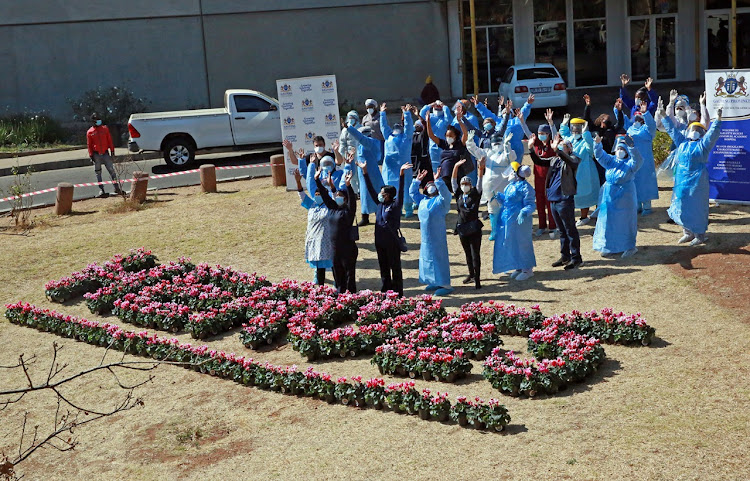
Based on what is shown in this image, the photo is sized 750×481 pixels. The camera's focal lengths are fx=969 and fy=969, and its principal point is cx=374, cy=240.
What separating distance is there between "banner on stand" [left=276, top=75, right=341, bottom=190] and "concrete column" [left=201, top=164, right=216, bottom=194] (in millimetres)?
2329

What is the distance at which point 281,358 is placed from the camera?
34.8 feet

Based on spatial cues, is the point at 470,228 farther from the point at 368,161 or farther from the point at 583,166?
the point at 368,161

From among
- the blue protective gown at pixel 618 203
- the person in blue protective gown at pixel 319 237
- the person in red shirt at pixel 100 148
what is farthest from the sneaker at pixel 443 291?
the person in red shirt at pixel 100 148

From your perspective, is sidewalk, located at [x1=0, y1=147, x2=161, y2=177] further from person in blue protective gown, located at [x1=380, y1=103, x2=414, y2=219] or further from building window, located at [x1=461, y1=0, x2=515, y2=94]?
building window, located at [x1=461, y1=0, x2=515, y2=94]

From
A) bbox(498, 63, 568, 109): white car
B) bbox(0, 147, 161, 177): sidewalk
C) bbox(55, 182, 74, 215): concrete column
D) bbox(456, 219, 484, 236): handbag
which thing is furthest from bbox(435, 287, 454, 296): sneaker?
bbox(498, 63, 568, 109): white car

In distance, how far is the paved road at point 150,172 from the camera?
70.4 feet

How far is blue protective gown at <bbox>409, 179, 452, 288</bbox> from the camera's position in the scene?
11891 millimetres

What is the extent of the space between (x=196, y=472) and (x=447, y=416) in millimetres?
2177

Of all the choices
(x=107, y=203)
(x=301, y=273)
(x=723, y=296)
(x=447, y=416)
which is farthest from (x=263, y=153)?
(x=447, y=416)

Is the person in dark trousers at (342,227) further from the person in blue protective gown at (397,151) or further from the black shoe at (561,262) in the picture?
the person in blue protective gown at (397,151)

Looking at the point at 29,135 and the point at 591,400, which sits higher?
the point at 29,135

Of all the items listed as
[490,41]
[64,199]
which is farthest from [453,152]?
[490,41]

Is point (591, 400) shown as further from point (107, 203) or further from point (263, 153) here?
point (263, 153)

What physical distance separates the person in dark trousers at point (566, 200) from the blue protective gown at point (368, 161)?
11.7 ft
